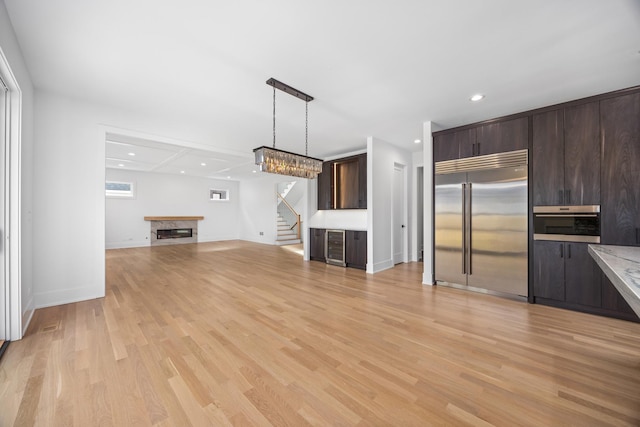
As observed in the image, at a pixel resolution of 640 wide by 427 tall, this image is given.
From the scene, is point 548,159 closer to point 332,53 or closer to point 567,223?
point 567,223

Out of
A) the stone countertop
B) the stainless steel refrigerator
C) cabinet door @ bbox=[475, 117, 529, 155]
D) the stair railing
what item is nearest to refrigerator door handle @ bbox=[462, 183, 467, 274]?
the stainless steel refrigerator

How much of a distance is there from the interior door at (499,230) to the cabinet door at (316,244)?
135 inches

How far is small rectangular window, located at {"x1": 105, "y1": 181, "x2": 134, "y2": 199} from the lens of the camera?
8574mm

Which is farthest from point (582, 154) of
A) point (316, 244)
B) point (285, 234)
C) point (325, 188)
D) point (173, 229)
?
point (173, 229)

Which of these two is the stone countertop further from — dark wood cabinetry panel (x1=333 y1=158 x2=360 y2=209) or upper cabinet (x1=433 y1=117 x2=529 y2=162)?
dark wood cabinetry panel (x1=333 y1=158 x2=360 y2=209)

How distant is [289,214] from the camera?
11242mm

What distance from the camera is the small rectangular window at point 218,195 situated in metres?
10.9

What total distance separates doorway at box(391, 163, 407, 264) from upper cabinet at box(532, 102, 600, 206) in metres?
2.78

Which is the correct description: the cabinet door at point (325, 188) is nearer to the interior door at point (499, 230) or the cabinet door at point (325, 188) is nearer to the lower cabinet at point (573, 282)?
the interior door at point (499, 230)

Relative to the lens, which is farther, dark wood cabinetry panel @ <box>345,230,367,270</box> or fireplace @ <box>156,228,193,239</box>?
fireplace @ <box>156,228,193,239</box>

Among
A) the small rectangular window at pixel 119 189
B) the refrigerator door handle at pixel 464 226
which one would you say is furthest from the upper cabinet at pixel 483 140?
the small rectangular window at pixel 119 189

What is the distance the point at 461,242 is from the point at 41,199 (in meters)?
6.01

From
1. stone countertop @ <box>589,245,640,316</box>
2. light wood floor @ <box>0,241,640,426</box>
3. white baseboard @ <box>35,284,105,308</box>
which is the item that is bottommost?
light wood floor @ <box>0,241,640,426</box>

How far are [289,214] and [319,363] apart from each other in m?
9.36
